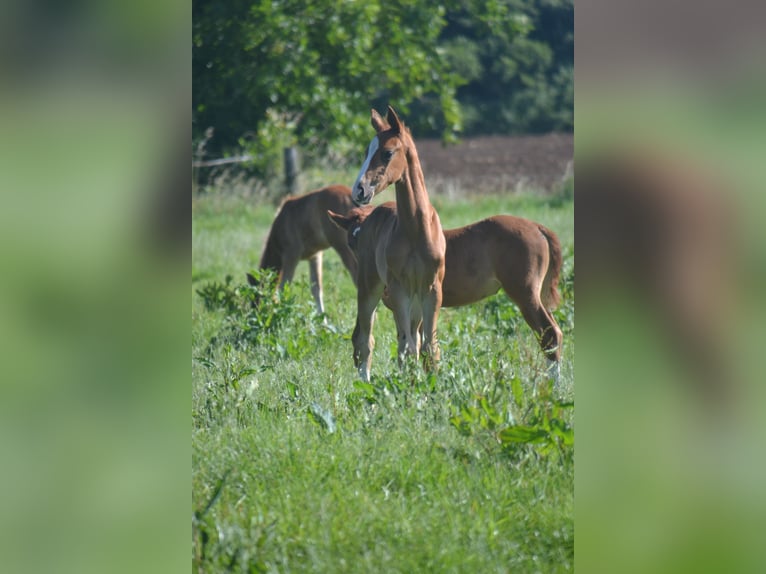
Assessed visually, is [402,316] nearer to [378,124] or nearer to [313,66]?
[378,124]

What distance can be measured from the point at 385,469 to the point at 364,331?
82.8 inches

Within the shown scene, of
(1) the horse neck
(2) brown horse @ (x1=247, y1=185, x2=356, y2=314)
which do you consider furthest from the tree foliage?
(1) the horse neck

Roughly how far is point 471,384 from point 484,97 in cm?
2411

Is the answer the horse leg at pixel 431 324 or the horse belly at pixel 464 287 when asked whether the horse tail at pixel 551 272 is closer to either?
the horse belly at pixel 464 287

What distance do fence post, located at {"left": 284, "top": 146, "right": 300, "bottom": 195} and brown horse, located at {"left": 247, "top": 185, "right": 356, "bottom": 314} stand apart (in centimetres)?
723

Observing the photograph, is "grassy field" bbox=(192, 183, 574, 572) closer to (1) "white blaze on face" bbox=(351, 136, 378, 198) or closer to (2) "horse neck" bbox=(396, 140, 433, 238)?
(2) "horse neck" bbox=(396, 140, 433, 238)

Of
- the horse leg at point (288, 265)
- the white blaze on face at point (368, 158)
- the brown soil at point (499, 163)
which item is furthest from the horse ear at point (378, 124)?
the brown soil at point (499, 163)

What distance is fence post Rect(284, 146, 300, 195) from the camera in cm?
1606

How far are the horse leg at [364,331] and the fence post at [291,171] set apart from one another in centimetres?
1074

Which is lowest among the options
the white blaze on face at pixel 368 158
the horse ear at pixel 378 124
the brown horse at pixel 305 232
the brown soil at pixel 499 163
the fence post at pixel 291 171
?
the brown soil at pixel 499 163

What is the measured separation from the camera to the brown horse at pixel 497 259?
18.8 ft

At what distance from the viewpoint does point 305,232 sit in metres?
8.75
